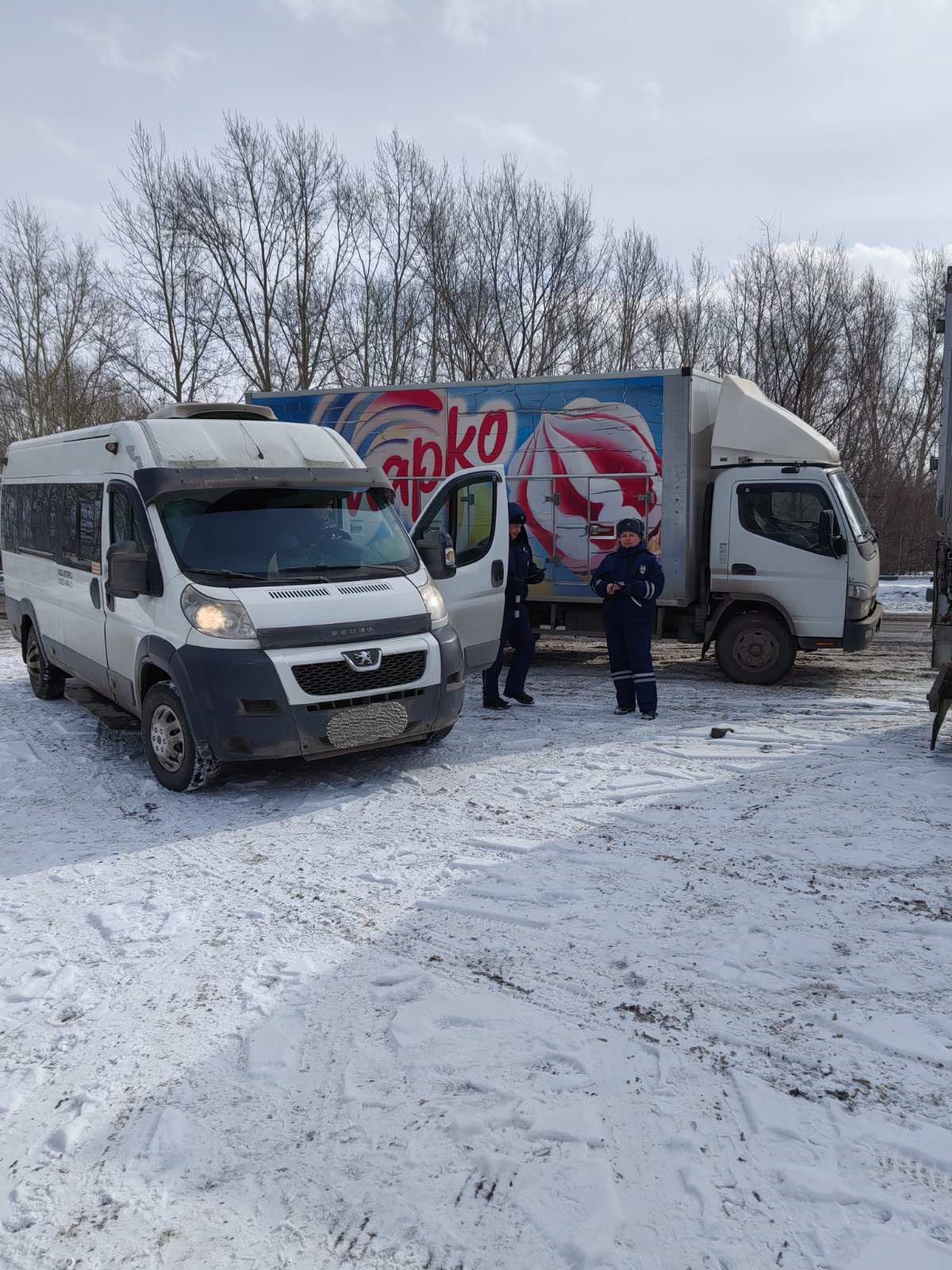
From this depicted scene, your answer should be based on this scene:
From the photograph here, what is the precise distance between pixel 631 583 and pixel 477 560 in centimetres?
141

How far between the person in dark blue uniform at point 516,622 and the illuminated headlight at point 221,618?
10.9 ft

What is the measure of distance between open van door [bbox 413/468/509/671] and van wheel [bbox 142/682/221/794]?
2.60m

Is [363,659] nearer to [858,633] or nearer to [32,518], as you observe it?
[32,518]

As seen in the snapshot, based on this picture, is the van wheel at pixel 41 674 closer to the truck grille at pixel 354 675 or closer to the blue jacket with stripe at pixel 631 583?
the truck grille at pixel 354 675

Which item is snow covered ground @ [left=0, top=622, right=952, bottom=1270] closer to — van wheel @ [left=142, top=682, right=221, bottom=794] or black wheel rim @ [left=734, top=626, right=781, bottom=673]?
van wheel @ [left=142, top=682, right=221, bottom=794]

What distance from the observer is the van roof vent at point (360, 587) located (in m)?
6.35

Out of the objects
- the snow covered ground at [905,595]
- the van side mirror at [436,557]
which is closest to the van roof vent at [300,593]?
the van side mirror at [436,557]

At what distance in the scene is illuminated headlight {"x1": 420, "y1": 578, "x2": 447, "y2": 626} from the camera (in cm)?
670

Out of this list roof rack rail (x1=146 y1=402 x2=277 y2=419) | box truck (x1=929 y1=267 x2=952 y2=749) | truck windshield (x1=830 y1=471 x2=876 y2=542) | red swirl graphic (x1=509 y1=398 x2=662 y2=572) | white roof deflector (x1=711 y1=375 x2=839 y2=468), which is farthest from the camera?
red swirl graphic (x1=509 y1=398 x2=662 y2=572)

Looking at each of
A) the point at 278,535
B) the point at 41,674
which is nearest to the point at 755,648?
the point at 278,535

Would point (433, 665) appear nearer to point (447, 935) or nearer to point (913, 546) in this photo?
point (447, 935)

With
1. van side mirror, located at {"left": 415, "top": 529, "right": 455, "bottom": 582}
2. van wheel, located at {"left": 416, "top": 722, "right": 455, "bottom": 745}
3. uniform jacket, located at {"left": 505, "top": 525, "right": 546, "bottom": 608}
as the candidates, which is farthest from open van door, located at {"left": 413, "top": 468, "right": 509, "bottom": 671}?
van wheel, located at {"left": 416, "top": 722, "right": 455, "bottom": 745}

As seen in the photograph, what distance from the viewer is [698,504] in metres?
9.99

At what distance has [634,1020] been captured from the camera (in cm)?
350
